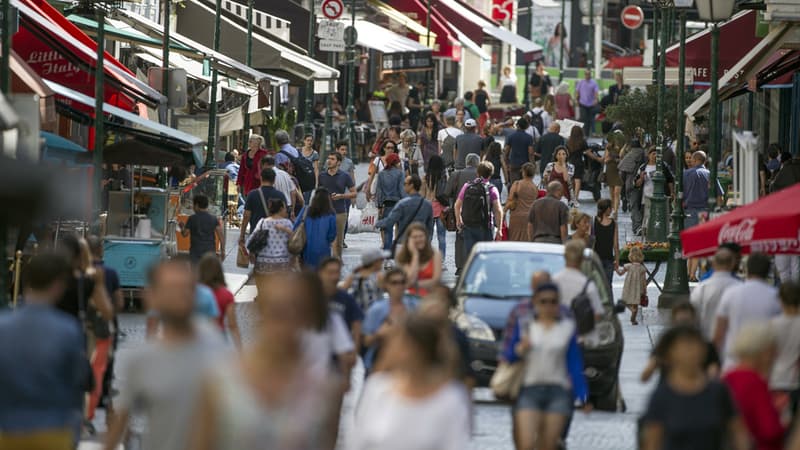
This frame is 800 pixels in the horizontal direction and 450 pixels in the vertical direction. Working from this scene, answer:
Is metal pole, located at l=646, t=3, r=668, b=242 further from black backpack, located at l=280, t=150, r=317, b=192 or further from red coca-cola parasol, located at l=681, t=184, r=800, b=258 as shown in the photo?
red coca-cola parasol, located at l=681, t=184, r=800, b=258

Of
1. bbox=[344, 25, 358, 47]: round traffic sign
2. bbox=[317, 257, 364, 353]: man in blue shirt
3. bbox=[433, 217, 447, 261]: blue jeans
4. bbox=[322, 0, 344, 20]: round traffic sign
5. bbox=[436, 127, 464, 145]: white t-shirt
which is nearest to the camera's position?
bbox=[317, 257, 364, 353]: man in blue shirt

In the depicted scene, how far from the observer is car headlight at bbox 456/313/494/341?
15.5 m

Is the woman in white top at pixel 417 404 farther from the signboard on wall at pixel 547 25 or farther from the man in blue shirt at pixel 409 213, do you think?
the signboard on wall at pixel 547 25

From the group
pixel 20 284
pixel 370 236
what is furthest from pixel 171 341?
pixel 370 236

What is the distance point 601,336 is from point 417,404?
7.69 meters

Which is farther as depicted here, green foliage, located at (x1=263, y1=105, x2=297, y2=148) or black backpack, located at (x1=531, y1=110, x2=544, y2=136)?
black backpack, located at (x1=531, y1=110, x2=544, y2=136)

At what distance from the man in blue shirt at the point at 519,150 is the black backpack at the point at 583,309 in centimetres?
1854

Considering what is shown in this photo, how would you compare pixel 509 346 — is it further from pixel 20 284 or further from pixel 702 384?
pixel 20 284

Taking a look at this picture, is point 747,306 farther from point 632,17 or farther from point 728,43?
point 632,17

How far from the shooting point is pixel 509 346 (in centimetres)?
1177

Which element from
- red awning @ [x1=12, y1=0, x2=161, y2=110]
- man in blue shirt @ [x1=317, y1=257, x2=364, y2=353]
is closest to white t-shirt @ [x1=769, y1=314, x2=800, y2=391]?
man in blue shirt @ [x1=317, y1=257, x2=364, y2=353]

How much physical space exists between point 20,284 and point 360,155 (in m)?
29.8

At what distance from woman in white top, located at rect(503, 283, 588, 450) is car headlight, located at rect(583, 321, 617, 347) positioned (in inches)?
139

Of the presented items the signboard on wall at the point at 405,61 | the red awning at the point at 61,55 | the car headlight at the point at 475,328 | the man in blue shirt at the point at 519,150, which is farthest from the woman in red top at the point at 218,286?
the signboard on wall at the point at 405,61
